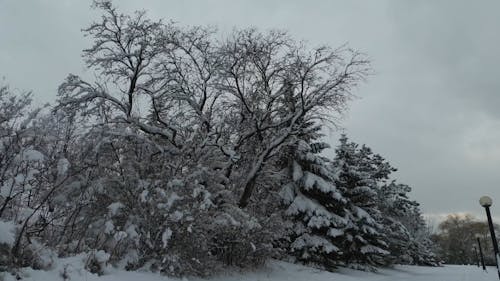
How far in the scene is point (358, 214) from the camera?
2402cm

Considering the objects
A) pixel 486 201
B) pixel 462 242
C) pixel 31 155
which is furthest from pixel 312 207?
pixel 462 242

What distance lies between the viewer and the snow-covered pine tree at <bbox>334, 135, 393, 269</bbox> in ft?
78.4

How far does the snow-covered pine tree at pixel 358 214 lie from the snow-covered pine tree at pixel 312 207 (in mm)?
2083

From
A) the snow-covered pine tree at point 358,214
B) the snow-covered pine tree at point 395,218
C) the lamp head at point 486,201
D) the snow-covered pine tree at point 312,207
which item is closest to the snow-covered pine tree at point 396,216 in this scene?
the snow-covered pine tree at point 395,218

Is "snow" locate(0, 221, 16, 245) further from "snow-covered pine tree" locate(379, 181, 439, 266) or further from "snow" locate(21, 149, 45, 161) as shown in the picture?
"snow-covered pine tree" locate(379, 181, 439, 266)

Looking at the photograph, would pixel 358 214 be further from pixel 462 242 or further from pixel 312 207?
pixel 462 242

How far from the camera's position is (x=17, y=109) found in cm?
637

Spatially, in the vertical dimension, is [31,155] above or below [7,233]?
above

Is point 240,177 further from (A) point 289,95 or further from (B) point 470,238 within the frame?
(B) point 470,238

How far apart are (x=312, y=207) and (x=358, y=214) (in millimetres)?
5782

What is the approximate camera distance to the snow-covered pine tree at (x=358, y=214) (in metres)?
23.9

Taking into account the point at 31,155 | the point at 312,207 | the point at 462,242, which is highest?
the point at 462,242

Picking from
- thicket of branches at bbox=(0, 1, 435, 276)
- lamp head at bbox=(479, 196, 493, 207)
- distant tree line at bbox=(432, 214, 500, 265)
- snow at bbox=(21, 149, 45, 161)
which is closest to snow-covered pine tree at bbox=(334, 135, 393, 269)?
thicket of branches at bbox=(0, 1, 435, 276)

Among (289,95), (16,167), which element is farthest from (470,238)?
(16,167)
